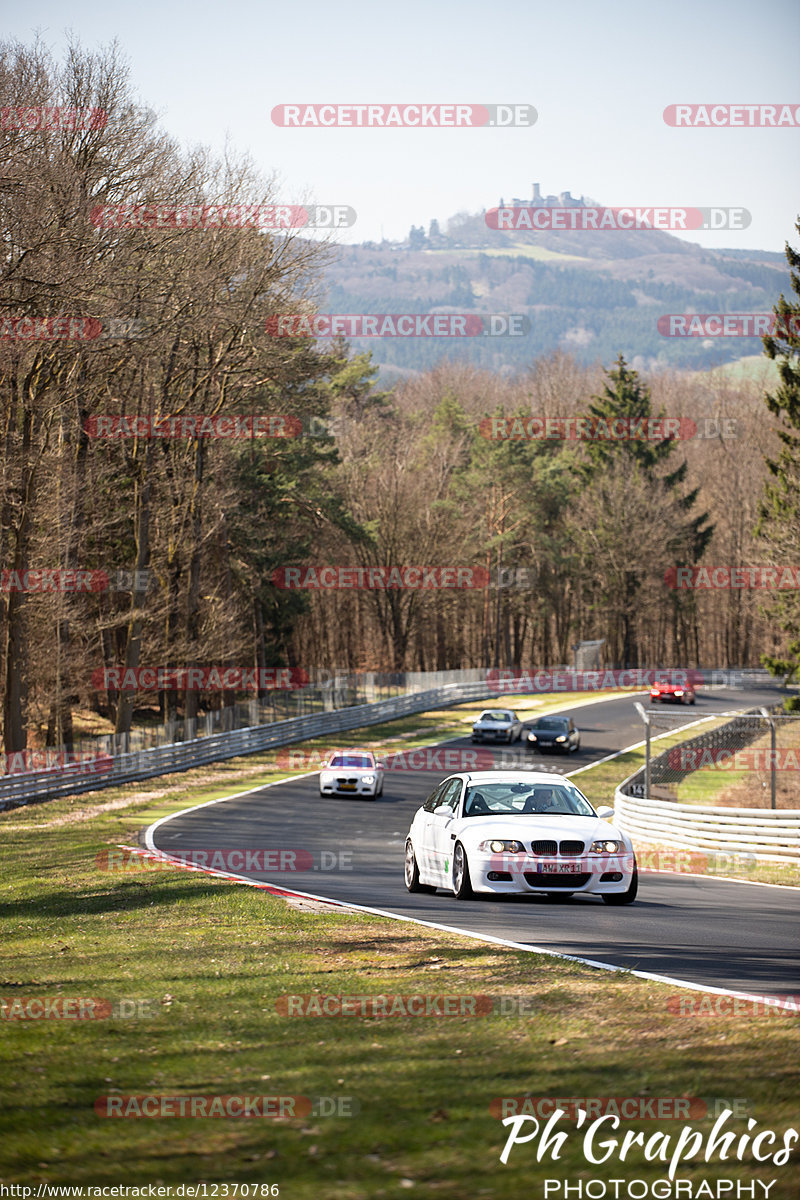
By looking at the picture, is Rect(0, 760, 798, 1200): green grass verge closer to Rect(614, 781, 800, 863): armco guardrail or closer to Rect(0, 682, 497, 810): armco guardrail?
Rect(614, 781, 800, 863): armco guardrail

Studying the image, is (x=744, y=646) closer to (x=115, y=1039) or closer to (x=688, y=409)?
(x=688, y=409)

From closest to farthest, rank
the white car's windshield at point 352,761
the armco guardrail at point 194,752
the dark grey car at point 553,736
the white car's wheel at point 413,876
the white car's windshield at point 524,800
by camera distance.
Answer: the white car's windshield at point 524,800, the white car's wheel at point 413,876, the armco guardrail at point 194,752, the white car's windshield at point 352,761, the dark grey car at point 553,736

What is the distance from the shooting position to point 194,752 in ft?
132

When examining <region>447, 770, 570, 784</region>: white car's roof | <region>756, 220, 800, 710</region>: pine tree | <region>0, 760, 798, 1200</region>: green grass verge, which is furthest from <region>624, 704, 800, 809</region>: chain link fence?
<region>0, 760, 798, 1200</region>: green grass verge

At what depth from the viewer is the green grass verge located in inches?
193

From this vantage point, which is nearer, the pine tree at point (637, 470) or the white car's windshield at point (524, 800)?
the white car's windshield at point (524, 800)

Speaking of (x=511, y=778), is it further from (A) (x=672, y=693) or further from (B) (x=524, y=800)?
(A) (x=672, y=693)

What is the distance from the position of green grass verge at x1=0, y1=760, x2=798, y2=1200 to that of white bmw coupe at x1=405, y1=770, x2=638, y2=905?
1.59m

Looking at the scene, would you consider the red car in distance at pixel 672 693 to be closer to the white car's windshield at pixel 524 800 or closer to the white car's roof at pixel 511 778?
the white car's roof at pixel 511 778

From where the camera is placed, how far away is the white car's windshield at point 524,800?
13281 millimetres

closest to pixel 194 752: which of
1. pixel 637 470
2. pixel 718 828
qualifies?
pixel 718 828

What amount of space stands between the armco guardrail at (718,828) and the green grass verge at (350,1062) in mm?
11803

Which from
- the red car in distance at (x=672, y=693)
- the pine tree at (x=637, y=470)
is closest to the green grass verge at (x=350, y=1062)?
the red car in distance at (x=672, y=693)

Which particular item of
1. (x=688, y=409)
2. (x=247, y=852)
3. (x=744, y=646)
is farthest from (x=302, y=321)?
(x=688, y=409)
